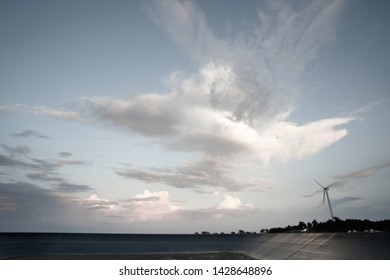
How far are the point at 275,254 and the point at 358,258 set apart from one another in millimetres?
35670

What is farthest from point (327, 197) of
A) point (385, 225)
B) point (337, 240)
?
point (337, 240)

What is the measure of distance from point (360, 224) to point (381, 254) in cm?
12343

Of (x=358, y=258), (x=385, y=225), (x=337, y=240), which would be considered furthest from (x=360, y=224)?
(x=358, y=258)
